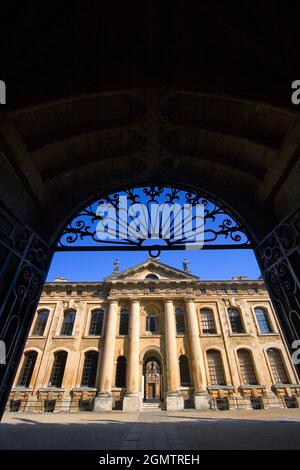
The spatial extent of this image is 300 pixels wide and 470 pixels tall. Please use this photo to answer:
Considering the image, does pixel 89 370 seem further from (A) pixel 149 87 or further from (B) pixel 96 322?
(A) pixel 149 87

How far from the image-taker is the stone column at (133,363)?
16438mm

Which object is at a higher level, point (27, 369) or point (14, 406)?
point (27, 369)

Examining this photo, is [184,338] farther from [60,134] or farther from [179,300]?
[60,134]

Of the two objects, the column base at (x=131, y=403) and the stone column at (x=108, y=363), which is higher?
the stone column at (x=108, y=363)

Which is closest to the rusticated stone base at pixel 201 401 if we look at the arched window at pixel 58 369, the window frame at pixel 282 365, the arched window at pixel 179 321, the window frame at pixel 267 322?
the arched window at pixel 179 321

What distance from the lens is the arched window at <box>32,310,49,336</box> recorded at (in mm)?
20344

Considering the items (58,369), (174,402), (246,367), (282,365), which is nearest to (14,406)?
(58,369)

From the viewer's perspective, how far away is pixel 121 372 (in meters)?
18.8

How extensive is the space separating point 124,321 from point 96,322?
Answer: 2.52 m

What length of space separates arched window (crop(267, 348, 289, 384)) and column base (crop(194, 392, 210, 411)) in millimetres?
5770

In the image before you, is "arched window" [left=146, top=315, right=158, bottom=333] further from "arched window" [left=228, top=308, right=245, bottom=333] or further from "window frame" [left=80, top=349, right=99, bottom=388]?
"arched window" [left=228, top=308, right=245, bottom=333]

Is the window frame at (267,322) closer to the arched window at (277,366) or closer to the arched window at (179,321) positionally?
the arched window at (277,366)

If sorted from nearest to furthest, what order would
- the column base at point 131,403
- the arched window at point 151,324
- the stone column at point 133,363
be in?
the column base at point 131,403
the stone column at point 133,363
the arched window at point 151,324

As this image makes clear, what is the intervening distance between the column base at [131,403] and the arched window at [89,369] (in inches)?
130
